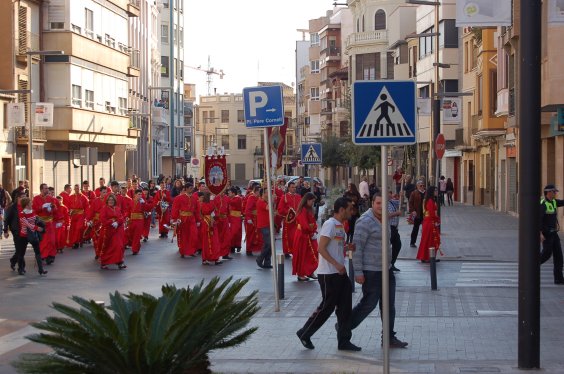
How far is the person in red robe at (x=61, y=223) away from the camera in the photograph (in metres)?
25.6

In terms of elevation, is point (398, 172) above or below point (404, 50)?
below

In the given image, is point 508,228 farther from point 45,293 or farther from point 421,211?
point 45,293

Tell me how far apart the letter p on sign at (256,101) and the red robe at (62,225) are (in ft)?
35.6

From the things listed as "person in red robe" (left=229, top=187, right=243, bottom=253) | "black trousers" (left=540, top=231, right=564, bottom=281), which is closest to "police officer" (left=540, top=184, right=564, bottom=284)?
"black trousers" (left=540, top=231, right=564, bottom=281)

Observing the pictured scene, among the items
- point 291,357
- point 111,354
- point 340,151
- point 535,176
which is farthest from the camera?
point 340,151

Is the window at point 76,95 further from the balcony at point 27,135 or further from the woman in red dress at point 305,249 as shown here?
the woman in red dress at point 305,249

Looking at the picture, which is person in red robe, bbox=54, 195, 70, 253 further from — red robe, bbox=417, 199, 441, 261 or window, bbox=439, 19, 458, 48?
window, bbox=439, 19, 458, 48

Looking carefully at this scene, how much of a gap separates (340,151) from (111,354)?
76555 millimetres

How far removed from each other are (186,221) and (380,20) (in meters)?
65.3

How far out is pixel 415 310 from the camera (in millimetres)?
15703

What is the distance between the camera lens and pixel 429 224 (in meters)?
23.9

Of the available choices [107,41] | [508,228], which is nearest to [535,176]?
[508,228]

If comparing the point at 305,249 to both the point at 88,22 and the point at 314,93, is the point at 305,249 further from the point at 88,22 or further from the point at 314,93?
the point at 314,93

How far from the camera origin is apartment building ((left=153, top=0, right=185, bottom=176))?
95562mm
